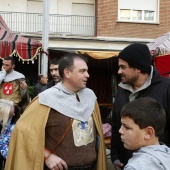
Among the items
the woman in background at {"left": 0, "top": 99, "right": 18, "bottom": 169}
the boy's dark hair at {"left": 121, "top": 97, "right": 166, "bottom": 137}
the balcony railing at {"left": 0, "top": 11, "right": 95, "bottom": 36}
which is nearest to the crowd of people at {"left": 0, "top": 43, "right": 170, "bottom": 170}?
the boy's dark hair at {"left": 121, "top": 97, "right": 166, "bottom": 137}

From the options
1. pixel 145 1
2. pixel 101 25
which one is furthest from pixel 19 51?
pixel 145 1

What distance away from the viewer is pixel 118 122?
288 centimetres

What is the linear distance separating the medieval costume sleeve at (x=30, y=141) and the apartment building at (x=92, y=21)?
1308 cm

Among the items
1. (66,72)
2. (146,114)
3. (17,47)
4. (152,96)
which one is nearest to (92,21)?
(17,47)

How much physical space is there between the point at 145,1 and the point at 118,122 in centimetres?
1522

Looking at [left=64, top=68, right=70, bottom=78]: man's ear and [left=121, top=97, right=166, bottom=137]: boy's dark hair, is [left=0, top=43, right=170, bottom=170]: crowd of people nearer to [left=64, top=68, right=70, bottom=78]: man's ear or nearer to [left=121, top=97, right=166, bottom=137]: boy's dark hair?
[left=64, top=68, right=70, bottom=78]: man's ear

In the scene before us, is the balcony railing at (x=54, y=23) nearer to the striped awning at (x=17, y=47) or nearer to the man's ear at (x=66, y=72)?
the striped awning at (x=17, y=47)

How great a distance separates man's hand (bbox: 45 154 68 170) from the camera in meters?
2.50

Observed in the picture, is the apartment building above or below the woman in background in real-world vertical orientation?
above

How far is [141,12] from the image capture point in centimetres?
1717

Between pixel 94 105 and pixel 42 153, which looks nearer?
pixel 42 153

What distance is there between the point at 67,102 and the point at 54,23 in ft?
47.5

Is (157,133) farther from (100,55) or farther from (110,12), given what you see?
(110,12)

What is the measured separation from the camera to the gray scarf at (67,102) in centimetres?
258
